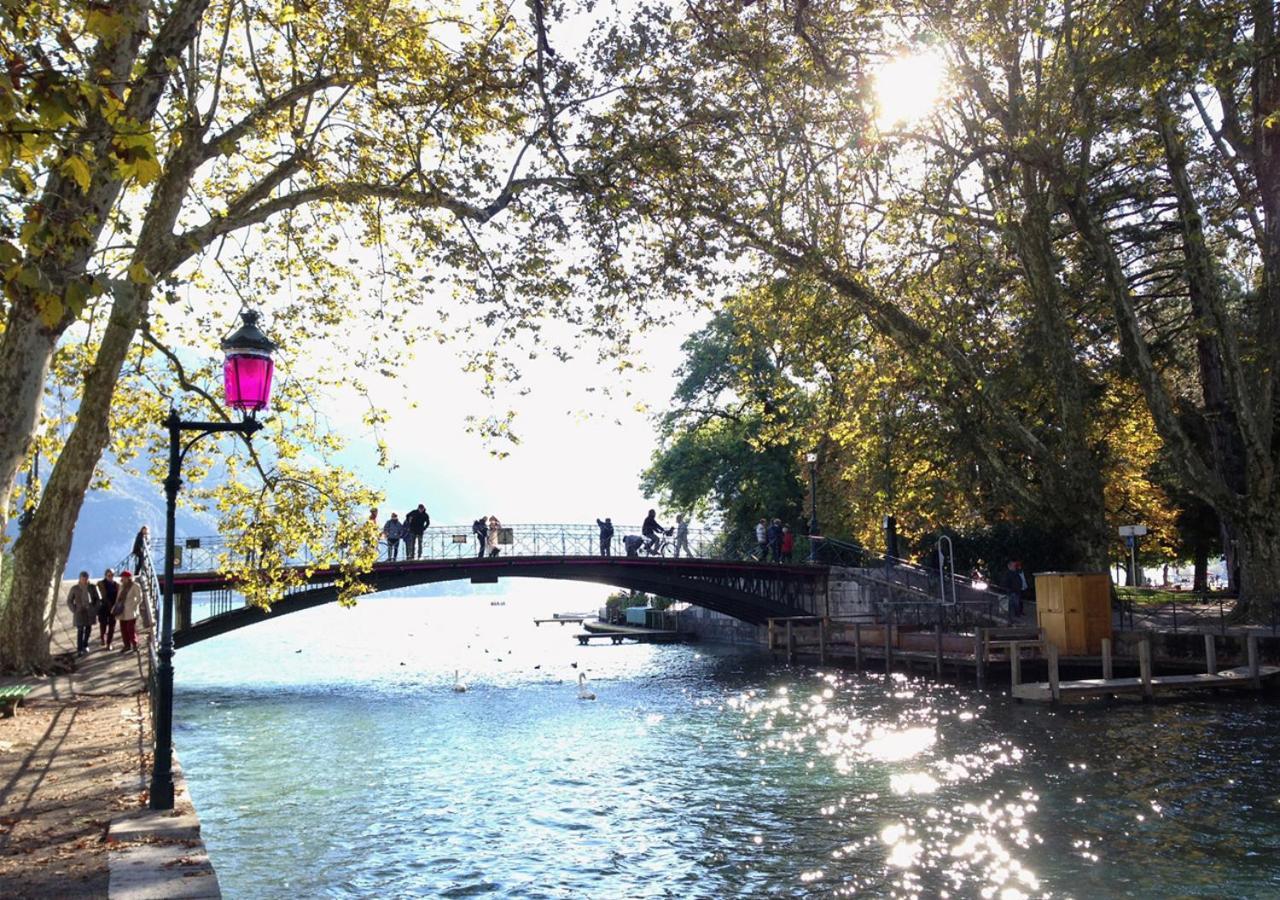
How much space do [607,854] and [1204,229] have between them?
82.8ft

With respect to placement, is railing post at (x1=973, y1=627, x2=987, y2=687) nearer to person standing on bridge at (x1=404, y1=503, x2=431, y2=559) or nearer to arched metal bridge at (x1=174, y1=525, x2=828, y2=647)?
arched metal bridge at (x1=174, y1=525, x2=828, y2=647)

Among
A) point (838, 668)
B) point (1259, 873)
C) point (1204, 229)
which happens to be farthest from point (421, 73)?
point (838, 668)

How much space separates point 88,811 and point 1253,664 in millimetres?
22698

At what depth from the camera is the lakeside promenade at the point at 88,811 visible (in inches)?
262

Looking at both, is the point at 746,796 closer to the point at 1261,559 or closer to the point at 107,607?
the point at 107,607

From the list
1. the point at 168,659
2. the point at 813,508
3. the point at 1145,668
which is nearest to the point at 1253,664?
the point at 1145,668

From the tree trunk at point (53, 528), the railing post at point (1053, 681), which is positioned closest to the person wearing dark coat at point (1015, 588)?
the railing post at point (1053, 681)

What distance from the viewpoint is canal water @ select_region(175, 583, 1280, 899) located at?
1127 cm

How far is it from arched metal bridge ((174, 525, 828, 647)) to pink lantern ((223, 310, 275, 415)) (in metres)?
22.2

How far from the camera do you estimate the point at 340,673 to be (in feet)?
147

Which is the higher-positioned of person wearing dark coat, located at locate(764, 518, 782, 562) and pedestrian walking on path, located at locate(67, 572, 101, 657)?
person wearing dark coat, located at locate(764, 518, 782, 562)

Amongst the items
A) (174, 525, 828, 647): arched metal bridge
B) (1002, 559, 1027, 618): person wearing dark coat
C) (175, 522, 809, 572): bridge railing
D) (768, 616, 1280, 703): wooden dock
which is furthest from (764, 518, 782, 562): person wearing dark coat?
(1002, 559, 1027, 618): person wearing dark coat

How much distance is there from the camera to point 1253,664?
75.4 feet

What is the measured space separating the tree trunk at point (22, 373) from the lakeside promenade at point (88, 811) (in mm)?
2739
